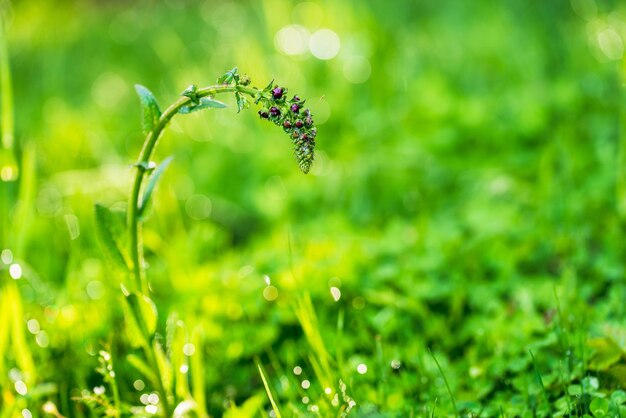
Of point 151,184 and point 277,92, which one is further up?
point 277,92

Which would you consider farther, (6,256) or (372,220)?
(372,220)

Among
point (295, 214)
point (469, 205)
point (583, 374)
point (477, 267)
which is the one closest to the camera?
point (583, 374)

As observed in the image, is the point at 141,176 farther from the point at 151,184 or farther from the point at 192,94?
the point at 192,94

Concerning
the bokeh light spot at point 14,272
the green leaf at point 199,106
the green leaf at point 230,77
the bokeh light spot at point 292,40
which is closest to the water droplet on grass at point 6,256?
the bokeh light spot at point 14,272

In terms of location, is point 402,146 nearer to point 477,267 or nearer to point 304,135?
point 477,267

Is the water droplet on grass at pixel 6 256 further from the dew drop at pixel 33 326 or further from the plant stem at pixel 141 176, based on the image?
the plant stem at pixel 141 176

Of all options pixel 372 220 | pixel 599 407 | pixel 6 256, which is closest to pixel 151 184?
pixel 6 256

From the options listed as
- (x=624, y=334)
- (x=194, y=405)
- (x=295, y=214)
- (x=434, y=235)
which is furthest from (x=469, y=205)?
(x=194, y=405)
